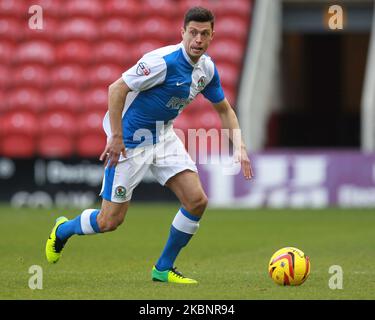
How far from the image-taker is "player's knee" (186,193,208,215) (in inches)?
310

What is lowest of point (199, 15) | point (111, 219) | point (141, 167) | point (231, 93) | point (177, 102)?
point (111, 219)

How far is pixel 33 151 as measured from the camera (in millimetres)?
17906

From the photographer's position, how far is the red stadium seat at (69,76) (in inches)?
744

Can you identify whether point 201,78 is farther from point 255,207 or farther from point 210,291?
point 255,207

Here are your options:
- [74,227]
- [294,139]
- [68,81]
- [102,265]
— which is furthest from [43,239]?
[294,139]

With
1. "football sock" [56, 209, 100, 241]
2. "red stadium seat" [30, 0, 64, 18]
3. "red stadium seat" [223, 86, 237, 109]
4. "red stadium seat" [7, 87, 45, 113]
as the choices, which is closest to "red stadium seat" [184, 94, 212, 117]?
"red stadium seat" [223, 86, 237, 109]

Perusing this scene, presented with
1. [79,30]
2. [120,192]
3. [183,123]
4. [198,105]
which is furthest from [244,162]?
[79,30]

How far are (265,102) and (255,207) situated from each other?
2933 mm

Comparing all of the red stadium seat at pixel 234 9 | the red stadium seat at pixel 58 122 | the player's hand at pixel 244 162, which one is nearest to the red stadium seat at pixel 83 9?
the red stadium seat at pixel 234 9

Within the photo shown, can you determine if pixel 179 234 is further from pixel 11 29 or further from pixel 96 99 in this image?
pixel 11 29

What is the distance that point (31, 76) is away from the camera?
19047mm

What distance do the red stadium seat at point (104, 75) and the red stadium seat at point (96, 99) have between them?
0.16 metres

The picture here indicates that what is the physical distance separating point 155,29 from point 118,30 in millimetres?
711

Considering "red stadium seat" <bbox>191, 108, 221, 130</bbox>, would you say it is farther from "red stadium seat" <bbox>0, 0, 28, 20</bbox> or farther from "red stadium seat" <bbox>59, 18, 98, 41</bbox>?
"red stadium seat" <bbox>0, 0, 28, 20</bbox>
